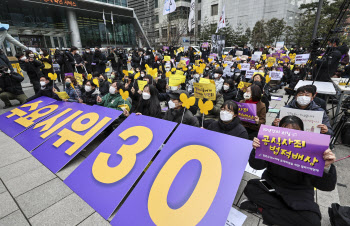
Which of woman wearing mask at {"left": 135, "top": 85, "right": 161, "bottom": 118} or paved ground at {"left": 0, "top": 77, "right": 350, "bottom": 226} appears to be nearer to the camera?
paved ground at {"left": 0, "top": 77, "right": 350, "bottom": 226}

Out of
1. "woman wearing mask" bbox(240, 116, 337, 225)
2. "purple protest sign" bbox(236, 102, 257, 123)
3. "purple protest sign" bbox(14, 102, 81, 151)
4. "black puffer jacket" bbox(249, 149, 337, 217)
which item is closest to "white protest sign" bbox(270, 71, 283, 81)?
"purple protest sign" bbox(236, 102, 257, 123)

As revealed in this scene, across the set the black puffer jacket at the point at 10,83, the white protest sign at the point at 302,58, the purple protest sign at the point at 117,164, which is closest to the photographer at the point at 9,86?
the black puffer jacket at the point at 10,83

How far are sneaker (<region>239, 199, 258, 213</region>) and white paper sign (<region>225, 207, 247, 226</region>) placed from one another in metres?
0.08

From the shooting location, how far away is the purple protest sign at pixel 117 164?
208 cm

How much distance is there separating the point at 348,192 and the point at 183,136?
2507 millimetres

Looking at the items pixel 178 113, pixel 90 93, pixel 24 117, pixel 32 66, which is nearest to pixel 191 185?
pixel 178 113

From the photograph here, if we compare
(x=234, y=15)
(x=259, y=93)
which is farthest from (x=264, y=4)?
(x=259, y=93)

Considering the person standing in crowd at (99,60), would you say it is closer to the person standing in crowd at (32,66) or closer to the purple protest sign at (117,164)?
the person standing in crowd at (32,66)

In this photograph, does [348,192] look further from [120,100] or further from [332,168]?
[120,100]

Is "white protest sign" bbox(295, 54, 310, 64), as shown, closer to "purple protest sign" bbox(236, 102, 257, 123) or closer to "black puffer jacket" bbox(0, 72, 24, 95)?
"purple protest sign" bbox(236, 102, 257, 123)

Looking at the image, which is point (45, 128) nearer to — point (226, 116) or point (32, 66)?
point (226, 116)

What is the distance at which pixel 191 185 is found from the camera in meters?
1.83

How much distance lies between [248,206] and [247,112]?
1.55 m

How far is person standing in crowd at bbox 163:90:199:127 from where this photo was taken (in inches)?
119
